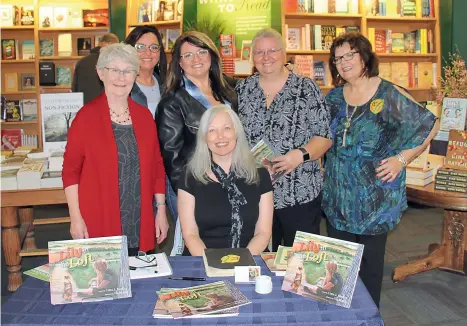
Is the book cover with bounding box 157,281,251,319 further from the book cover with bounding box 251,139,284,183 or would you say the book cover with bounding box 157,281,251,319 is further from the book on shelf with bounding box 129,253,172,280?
the book cover with bounding box 251,139,284,183

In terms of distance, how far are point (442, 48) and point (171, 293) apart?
5984 mm

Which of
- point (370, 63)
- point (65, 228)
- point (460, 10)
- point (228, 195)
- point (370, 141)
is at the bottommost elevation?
point (65, 228)

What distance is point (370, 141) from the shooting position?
2510 mm

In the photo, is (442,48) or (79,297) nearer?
(79,297)

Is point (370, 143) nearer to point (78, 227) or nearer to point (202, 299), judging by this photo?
point (202, 299)

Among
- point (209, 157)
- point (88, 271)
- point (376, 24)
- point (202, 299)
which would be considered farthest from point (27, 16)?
point (202, 299)

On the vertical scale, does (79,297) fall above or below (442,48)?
below

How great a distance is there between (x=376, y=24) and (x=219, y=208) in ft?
16.8

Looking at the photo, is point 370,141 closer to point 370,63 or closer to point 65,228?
point 370,63

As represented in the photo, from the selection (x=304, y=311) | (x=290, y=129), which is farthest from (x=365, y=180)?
(x=304, y=311)

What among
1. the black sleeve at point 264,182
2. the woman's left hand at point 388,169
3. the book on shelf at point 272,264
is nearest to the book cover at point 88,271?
the book on shelf at point 272,264

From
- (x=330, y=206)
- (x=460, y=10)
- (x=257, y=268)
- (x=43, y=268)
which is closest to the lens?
(x=257, y=268)

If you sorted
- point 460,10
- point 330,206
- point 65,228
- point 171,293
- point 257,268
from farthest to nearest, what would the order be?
point 460,10 → point 65,228 → point 330,206 → point 257,268 → point 171,293

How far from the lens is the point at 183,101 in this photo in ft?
8.35
